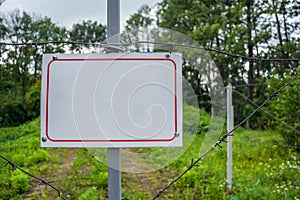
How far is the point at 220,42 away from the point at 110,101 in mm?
9697

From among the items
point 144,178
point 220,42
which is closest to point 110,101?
point 144,178

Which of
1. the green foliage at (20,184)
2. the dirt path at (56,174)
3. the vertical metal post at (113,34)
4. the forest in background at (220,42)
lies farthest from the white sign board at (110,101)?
the forest in background at (220,42)

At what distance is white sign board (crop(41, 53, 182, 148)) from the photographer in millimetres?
943

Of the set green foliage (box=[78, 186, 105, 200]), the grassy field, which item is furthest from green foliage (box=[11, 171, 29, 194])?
green foliage (box=[78, 186, 105, 200])

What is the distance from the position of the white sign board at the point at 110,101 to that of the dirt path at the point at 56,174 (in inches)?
47.9

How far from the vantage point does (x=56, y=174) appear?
368cm

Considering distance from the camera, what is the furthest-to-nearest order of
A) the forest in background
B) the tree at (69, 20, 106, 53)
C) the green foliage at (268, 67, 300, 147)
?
the tree at (69, 20, 106, 53)
the forest in background
the green foliage at (268, 67, 300, 147)

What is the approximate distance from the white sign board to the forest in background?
3792 millimetres

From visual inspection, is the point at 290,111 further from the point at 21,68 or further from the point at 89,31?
the point at 89,31

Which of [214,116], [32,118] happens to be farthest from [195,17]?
[214,116]

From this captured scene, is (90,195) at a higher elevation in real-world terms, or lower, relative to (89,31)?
→ lower

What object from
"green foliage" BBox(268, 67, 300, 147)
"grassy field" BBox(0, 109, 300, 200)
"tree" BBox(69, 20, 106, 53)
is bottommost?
"grassy field" BBox(0, 109, 300, 200)

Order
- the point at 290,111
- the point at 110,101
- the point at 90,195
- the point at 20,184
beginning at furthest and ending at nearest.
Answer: the point at 290,111
the point at 20,184
the point at 90,195
the point at 110,101

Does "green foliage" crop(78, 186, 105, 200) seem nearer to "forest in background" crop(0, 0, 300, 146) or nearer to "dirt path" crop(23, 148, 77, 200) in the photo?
A: "dirt path" crop(23, 148, 77, 200)
